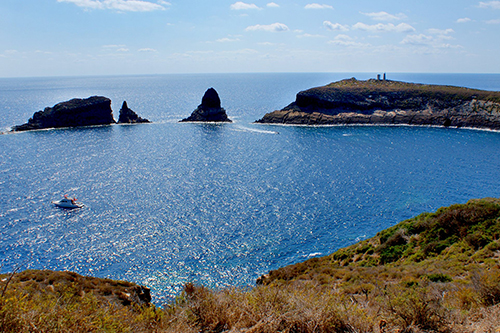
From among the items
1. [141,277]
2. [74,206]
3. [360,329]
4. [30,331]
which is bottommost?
[141,277]

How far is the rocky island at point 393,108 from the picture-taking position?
109 m

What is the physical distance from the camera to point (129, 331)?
902cm

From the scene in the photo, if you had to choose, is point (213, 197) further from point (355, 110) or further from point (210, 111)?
point (355, 110)

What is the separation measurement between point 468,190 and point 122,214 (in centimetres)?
5346

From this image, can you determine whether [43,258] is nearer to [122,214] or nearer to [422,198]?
[122,214]

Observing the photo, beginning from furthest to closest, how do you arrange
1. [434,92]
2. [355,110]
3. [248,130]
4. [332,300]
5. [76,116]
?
[355,110], [434,92], [76,116], [248,130], [332,300]

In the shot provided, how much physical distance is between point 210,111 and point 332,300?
124 meters

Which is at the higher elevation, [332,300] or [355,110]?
[355,110]

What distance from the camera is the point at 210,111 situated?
5094 inches

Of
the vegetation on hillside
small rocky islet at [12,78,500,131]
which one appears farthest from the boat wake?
the vegetation on hillside

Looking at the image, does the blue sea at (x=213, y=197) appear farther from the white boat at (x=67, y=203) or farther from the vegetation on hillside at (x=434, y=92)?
the vegetation on hillside at (x=434, y=92)

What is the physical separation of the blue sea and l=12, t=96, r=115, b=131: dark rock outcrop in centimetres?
2089

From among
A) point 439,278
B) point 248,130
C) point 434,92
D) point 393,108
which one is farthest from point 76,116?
point 434,92

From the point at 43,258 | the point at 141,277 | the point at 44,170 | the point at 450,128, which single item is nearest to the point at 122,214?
the point at 43,258
